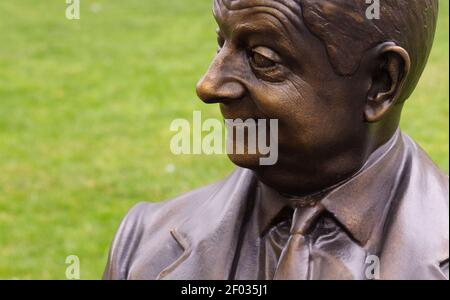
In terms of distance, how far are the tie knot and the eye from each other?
45cm

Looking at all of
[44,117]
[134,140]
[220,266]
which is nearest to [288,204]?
[220,266]

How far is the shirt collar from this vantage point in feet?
8.97

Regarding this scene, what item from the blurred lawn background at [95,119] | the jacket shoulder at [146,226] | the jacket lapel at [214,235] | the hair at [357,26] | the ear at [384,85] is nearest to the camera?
the hair at [357,26]

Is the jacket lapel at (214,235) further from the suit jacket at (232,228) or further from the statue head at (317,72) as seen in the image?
the statue head at (317,72)

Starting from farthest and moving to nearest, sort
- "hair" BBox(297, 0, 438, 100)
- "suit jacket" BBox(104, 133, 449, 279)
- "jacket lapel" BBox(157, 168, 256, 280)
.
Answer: "jacket lapel" BBox(157, 168, 256, 280), "suit jacket" BBox(104, 133, 449, 279), "hair" BBox(297, 0, 438, 100)

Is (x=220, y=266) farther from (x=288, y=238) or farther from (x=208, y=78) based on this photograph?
(x=208, y=78)

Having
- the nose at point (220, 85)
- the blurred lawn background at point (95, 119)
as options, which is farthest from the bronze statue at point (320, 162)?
Result: the blurred lawn background at point (95, 119)

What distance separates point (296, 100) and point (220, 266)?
60 centimetres

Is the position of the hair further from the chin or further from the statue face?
the chin

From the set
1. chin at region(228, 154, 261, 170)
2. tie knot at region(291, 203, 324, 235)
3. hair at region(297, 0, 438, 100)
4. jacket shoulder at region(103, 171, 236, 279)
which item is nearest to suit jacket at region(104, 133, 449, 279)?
jacket shoulder at region(103, 171, 236, 279)

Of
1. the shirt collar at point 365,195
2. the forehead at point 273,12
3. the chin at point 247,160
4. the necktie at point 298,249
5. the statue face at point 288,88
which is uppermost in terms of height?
the forehead at point 273,12

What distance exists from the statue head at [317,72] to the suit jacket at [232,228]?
19 cm

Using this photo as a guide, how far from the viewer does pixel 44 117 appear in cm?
916

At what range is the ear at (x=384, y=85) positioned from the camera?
2.59 meters
